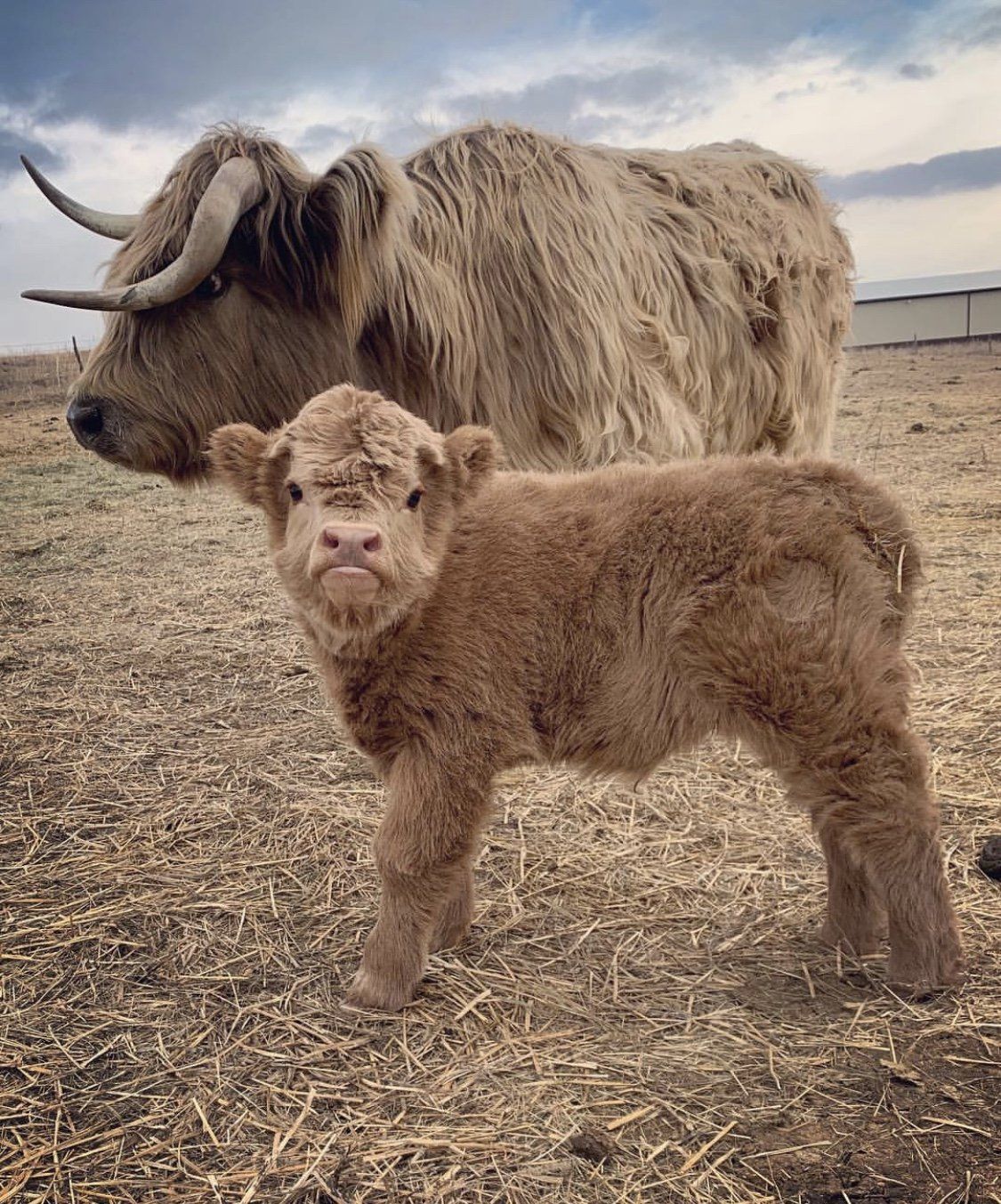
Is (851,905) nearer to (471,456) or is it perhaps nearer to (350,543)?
(471,456)

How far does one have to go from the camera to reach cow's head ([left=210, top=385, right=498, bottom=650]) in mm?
2021

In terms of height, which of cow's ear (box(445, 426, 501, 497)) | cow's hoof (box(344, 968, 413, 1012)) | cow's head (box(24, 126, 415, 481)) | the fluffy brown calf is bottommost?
cow's hoof (box(344, 968, 413, 1012))

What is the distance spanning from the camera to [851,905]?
8.39ft

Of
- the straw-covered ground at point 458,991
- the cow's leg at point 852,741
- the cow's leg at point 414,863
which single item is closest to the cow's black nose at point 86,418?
the straw-covered ground at point 458,991

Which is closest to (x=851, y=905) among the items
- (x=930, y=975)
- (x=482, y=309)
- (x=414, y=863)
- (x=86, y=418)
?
(x=930, y=975)

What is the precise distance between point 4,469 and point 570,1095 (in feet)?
35.0

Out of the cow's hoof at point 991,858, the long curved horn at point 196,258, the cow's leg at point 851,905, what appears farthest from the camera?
the long curved horn at point 196,258

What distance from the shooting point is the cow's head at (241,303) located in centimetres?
363

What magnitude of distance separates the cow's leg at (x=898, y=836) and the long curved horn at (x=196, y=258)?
2440 millimetres

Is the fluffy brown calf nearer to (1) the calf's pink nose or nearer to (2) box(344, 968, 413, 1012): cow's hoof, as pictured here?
(2) box(344, 968, 413, 1012): cow's hoof

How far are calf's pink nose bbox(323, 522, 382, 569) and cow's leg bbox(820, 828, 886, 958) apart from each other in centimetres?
128

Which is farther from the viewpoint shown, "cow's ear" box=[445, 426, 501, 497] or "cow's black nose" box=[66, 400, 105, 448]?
"cow's black nose" box=[66, 400, 105, 448]

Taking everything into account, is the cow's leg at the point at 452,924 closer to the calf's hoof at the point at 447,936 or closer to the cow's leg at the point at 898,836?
the calf's hoof at the point at 447,936

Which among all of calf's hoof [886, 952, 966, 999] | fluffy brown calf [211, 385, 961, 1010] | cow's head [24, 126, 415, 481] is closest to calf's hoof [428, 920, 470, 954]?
fluffy brown calf [211, 385, 961, 1010]
